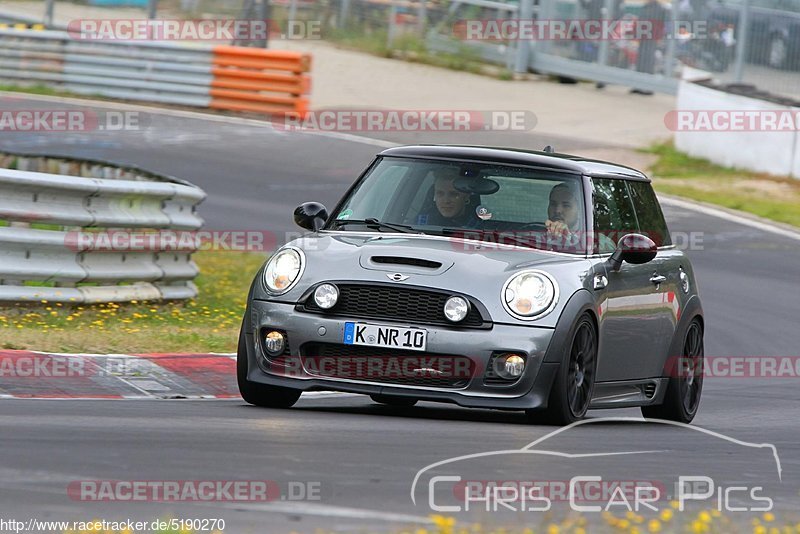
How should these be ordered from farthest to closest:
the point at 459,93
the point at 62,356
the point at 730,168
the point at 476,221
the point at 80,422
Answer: the point at 459,93 → the point at 730,168 → the point at 62,356 → the point at 476,221 → the point at 80,422

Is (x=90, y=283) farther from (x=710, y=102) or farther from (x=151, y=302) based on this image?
(x=710, y=102)

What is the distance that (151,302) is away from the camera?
12914 millimetres

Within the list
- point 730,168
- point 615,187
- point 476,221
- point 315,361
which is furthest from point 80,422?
point 730,168

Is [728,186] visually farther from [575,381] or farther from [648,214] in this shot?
[575,381]

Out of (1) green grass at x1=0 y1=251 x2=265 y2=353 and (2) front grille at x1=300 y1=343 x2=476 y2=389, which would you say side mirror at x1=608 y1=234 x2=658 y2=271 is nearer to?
(2) front grille at x1=300 y1=343 x2=476 y2=389

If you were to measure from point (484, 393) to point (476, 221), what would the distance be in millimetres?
1202

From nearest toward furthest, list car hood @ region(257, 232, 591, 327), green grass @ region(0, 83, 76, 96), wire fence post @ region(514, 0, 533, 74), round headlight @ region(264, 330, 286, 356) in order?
car hood @ region(257, 232, 591, 327)
round headlight @ region(264, 330, 286, 356)
green grass @ region(0, 83, 76, 96)
wire fence post @ region(514, 0, 533, 74)

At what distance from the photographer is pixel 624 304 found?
9336 millimetres

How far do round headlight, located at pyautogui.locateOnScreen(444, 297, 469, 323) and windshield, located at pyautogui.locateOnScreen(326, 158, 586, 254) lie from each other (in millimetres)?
792

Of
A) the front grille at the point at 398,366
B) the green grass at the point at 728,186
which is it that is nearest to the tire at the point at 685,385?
the front grille at the point at 398,366

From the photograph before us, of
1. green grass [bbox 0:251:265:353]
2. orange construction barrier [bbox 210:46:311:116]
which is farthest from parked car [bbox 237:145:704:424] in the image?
orange construction barrier [bbox 210:46:311:116]

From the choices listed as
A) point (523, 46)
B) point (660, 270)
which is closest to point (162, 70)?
point (523, 46)

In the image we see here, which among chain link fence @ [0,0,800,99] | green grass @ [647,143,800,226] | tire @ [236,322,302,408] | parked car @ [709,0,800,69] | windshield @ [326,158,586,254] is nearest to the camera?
tire @ [236,322,302,408]

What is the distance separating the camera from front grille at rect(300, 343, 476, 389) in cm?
829
